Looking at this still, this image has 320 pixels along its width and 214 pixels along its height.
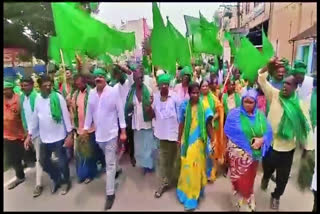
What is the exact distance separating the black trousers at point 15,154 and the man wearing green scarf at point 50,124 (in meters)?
0.43

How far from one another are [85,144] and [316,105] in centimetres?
267

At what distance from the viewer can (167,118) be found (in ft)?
11.8

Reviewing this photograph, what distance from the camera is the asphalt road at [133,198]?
3.35 m

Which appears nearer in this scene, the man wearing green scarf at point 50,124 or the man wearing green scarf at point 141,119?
the man wearing green scarf at point 50,124

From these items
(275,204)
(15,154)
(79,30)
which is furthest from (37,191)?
(275,204)

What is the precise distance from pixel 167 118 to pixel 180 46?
46.3 inches

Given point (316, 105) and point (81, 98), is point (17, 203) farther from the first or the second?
point (316, 105)

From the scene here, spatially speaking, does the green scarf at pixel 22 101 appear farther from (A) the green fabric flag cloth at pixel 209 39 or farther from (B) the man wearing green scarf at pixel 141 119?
(A) the green fabric flag cloth at pixel 209 39

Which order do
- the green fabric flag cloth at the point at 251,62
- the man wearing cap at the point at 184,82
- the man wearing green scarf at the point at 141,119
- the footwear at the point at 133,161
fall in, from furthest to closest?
1. the footwear at the point at 133,161
2. the man wearing cap at the point at 184,82
3. the green fabric flag cloth at the point at 251,62
4. the man wearing green scarf at the point at 141,119

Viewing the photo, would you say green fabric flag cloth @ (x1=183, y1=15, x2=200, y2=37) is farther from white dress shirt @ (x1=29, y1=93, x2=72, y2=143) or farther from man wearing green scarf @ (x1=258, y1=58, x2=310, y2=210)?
white dress shirt @ (x1=29, y1=93, x2=72, y2=143)

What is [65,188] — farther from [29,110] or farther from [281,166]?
[281,166]

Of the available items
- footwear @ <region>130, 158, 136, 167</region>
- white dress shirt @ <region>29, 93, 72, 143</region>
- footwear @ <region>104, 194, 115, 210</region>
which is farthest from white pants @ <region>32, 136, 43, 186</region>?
footwear @ <region>130, 158, 136, 167</region>

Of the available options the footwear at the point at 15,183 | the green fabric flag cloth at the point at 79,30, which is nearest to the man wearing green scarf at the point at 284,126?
the green fabric flag cloth at the point at 79,30

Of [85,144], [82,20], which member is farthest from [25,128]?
[82,20]
